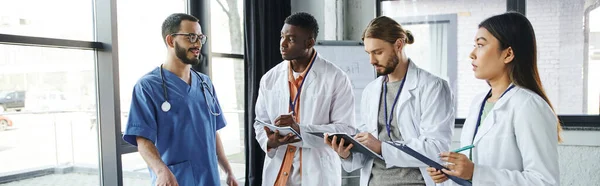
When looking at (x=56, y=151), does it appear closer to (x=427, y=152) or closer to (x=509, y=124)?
(x=427, y=152)

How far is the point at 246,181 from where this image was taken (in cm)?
355

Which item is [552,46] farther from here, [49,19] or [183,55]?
[49,19]

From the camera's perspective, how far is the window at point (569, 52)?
3.64m

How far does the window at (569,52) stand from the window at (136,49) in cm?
308

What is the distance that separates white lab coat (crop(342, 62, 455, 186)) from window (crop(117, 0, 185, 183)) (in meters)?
1.48

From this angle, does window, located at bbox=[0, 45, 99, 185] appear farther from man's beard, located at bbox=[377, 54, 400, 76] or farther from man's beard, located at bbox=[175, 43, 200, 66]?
man's beard, located at bbox=[377, 54, 400, 76]

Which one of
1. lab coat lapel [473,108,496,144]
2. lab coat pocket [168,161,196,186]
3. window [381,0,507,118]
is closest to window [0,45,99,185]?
lab coat pocket [168,161,196,186]

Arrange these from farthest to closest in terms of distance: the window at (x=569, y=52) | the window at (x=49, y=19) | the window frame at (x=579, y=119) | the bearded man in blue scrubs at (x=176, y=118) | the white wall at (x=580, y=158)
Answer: the window at (x=569, y=52)
the window frame at (x=579, y=119)
the white wall at (x=580, y=158)
the window at (x=49, y=19)
the bearded man in blue scrubs at (x=176, y=118)

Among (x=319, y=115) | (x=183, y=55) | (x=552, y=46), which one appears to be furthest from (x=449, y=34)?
(x=183, y=55)

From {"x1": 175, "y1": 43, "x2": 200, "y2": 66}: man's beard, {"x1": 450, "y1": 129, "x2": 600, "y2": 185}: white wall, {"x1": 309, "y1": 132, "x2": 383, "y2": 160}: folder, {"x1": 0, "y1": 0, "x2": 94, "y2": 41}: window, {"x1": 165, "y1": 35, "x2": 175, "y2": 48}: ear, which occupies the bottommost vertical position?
{"x1": 450, "y1": 129, "x2": 600, "y2": 185}: white wall

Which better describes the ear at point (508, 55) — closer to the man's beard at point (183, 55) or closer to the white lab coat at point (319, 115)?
the white lab coat at point (319, 115)

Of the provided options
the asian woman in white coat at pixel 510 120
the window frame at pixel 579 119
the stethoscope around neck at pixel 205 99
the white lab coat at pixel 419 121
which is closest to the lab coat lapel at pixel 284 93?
the stethoscope around neck at pixel 205 99

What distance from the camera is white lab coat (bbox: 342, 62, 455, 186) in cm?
157

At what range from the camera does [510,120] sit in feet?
3.92
